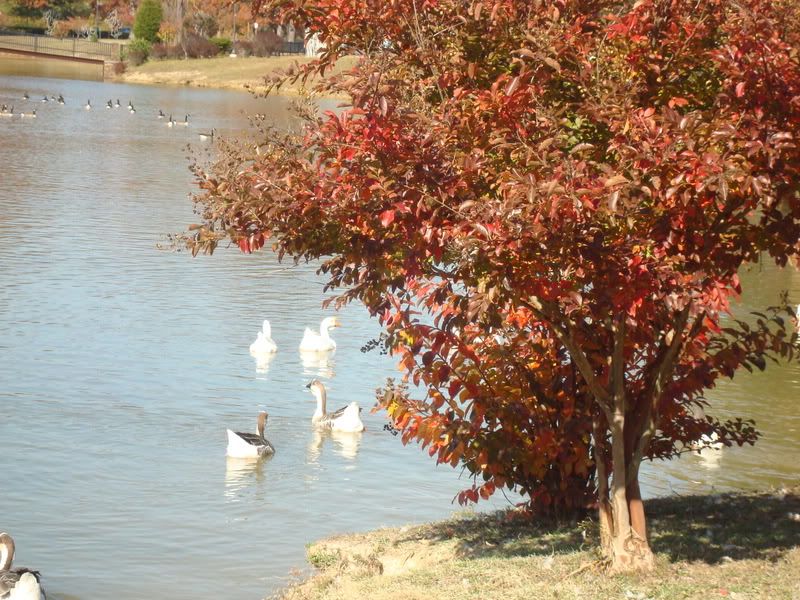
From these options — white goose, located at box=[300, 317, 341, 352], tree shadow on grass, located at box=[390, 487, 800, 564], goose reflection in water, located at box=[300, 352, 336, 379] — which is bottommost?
goose reflection in water, located at box=[300, 352, 336, 379]

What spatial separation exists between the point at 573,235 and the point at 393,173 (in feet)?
3.49

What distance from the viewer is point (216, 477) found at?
43.6 feet

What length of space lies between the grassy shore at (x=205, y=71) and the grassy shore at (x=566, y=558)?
282 ft

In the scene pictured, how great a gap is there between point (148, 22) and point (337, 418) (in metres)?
107

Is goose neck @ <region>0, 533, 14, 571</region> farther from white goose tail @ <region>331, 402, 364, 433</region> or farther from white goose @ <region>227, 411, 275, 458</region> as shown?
white goose tail @ <region>331, 402, 364, 433</region>

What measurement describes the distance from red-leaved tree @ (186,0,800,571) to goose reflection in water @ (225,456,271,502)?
183 inches

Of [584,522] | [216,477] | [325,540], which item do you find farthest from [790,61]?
[216,477]

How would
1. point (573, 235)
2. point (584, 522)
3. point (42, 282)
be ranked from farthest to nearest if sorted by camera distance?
point (42, 282) < point (584, 522) < point (573, 235)

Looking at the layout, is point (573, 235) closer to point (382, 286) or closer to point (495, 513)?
point (382, 286)

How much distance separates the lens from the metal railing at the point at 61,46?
11725 centimetres

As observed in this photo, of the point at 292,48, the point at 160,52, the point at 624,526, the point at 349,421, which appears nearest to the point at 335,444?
the point at 349,421

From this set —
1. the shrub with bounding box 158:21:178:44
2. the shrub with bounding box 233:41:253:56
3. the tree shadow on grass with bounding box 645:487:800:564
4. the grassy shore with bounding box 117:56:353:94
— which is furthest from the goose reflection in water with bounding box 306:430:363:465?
the shrub with bounding box 158:21:178:44

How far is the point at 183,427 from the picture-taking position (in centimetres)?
1487

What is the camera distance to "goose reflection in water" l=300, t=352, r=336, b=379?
1816cm
